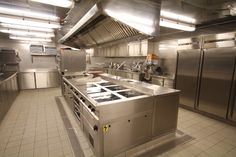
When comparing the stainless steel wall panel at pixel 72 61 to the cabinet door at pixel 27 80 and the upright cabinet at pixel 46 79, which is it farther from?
the cabinet door at pixel 27 80

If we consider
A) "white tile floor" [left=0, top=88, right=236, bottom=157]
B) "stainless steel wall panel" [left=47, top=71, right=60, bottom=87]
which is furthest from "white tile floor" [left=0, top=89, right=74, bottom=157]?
"stainless steel wall panel" [left=47, top=71, right=60, bottom=87]

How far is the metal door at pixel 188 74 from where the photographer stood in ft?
11.5

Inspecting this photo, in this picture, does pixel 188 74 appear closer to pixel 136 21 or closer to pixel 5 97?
pixel 136 21

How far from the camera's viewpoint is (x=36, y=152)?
6.73 ft

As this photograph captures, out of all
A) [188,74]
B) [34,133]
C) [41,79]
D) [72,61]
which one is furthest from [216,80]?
[41,79]

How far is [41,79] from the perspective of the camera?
6355mm

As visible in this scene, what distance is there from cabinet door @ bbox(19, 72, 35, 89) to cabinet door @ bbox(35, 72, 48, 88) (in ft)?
0.58

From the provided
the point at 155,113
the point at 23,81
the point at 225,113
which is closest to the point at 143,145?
the point at 155,113

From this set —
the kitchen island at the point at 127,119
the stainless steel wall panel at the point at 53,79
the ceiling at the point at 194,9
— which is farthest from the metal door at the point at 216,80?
the stainless steel wall panel at the point at 53,79

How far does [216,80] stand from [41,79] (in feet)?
22.4

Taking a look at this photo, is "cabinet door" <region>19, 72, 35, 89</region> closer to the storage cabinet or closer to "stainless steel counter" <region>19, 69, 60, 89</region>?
"stainless steel counter" <region>19, 69, 60, 89</region>

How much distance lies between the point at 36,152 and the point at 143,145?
5.49 ft

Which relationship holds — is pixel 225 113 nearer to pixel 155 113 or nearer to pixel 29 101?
pixel 155 113

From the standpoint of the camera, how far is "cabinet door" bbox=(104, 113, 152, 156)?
1.73m
